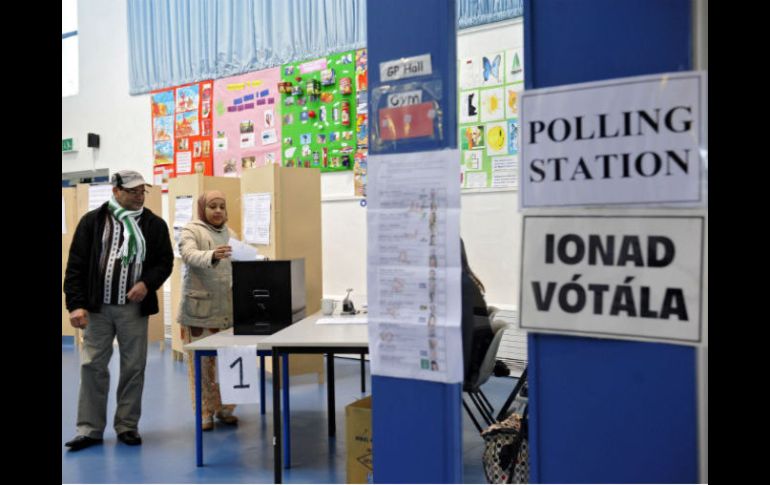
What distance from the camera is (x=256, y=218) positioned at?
552 cm

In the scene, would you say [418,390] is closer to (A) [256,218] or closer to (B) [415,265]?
(B) [415,265]

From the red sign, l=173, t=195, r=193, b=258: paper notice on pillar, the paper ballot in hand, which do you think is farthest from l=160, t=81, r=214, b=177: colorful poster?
the red sign

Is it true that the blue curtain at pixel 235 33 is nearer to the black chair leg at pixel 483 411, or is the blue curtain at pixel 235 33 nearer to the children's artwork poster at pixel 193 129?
Result: the children's artwork poster at pixel 193 129

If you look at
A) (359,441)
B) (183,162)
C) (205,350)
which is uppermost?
(183,162)

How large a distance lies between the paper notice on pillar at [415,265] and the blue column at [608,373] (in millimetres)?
255

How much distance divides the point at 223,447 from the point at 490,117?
338 centimetres

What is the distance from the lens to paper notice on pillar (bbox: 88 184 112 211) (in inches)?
288

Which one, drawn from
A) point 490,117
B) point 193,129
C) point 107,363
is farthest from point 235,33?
point 107,363

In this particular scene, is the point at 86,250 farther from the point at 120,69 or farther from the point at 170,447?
the point at 120,69

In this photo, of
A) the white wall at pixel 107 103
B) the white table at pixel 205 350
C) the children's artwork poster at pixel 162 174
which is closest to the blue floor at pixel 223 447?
the white table at pixel 205 350

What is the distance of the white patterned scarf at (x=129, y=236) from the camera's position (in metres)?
3.93

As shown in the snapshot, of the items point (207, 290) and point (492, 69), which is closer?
point (207, 290)

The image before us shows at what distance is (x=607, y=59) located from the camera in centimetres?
160

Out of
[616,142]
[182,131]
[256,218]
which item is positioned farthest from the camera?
[182,131]
